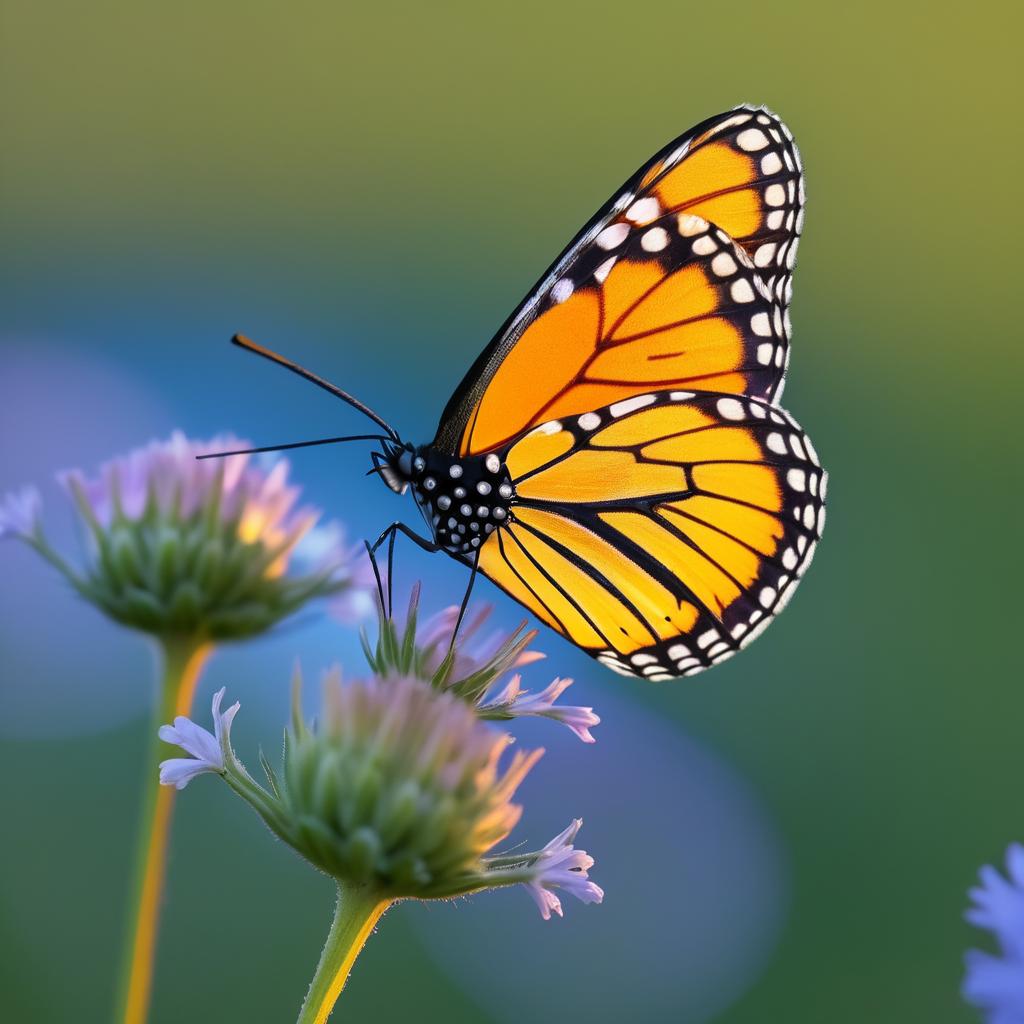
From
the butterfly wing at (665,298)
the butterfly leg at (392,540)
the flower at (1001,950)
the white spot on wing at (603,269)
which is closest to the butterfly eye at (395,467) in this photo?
the butterfly wing at (665,298)

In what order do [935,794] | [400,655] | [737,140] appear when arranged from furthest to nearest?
[935,794] → [737,140] → [400,655]

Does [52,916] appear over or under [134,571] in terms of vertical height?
under

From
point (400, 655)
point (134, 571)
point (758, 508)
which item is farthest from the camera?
point (758, 508)

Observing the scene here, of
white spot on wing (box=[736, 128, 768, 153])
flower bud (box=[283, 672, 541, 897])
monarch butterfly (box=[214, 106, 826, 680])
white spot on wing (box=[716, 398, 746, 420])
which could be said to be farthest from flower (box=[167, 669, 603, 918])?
white spot on wing (box=[736, 128, 768, 153])

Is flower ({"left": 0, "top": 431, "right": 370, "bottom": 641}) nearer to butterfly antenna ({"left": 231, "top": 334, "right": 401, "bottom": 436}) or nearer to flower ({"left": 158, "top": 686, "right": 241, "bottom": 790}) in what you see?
butterfly antenna ({"left": 231, "top": 334, "right": 401, "bottom": 436})

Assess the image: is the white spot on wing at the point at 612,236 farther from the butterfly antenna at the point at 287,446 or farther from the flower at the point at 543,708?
the flower at the point at 543,708

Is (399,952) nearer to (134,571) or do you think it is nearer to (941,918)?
(941,918)

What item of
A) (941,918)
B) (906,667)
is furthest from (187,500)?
(906,667)

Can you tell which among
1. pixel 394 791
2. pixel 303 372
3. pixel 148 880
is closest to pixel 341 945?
pixel 394 791
